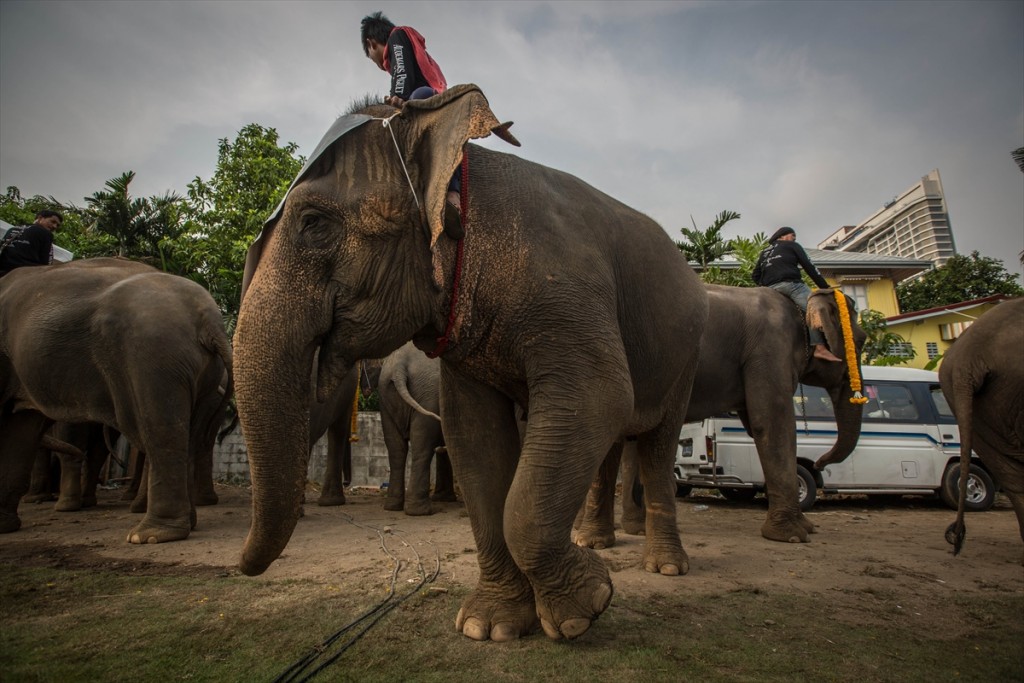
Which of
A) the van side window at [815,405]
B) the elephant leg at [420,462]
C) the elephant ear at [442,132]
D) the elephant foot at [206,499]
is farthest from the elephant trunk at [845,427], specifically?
the elephant foot at [206,499]

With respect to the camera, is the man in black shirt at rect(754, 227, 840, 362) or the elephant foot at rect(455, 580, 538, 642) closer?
the elephant foot at rect(455, 580, 538, 642)

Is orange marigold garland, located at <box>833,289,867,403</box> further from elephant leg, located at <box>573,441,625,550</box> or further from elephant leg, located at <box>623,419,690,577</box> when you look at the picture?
elephant leg, located at <box>623,419,690,577</box>

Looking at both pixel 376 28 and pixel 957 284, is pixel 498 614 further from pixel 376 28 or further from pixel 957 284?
pixel 957 284

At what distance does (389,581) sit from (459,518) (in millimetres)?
3215

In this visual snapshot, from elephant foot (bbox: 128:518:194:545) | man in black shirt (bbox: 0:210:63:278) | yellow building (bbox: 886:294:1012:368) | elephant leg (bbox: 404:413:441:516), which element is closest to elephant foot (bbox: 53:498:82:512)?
man in black shirt (bbox: 0:210:63:278)

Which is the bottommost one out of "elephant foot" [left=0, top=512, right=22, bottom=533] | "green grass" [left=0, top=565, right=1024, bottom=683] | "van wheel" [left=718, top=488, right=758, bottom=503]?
"green grass" [left=0, top=565, right=1024, bottom=683]

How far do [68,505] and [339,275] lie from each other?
662cm

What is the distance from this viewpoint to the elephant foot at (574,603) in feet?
8.15

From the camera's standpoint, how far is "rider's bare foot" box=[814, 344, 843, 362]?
22.1 ft

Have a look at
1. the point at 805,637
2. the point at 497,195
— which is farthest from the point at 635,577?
the point at 497,195

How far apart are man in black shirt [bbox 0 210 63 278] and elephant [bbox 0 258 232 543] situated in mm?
773

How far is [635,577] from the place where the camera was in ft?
13.3

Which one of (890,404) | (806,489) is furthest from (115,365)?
(890,404)

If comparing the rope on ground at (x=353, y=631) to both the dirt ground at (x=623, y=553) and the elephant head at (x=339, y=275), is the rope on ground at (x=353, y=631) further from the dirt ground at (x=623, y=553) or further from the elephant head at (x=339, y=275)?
the elephant head at (x=339, y=275)
